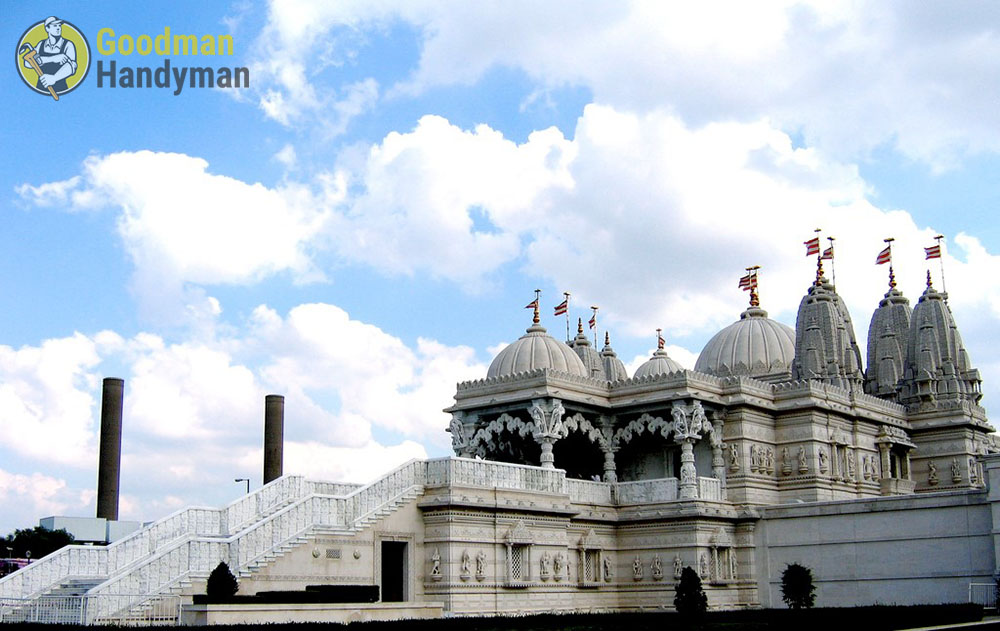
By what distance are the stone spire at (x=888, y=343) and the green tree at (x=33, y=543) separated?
67.3 m

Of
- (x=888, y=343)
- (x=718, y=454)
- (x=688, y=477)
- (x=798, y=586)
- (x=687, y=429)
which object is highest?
(x=888, y=343)

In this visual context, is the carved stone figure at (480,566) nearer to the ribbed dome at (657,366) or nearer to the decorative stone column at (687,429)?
the decorative stone column at (687,429)

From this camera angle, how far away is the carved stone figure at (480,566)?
136 ft

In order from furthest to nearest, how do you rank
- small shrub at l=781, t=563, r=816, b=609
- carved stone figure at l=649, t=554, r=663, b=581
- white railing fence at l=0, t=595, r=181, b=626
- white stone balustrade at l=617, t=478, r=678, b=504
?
white stone balustrade at l=617, t=478, r=678, b=504 < carved stone figure at l=649, t=554, r=663, b=581 < small shrub at l=781, t=563, r=816, b=609 < white railing fence at l=0, t=595, r=181, b=626

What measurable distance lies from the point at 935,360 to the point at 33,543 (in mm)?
76696

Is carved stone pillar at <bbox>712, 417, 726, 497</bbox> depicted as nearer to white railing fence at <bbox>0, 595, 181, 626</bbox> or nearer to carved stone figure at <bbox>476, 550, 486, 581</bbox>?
carved stone figure at <bbox>476, 550, 486, 581</bbox>

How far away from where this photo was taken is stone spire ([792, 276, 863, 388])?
57.3 metres

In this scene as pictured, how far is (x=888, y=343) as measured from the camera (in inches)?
2549

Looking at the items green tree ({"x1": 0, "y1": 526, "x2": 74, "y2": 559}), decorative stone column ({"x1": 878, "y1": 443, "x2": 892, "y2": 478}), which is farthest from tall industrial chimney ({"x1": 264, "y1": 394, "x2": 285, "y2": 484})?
green tree ({"x1": 0, "y1": 526, "x2": 74, "y2": 559})

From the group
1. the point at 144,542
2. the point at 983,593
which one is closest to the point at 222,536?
the point at 144,542

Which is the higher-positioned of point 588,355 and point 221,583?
point 588,355

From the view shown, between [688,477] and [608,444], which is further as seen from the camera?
[608,444]

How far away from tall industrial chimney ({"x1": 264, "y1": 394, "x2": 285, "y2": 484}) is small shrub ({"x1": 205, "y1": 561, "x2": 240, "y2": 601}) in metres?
24.6

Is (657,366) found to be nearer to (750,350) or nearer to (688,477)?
(750,350)
